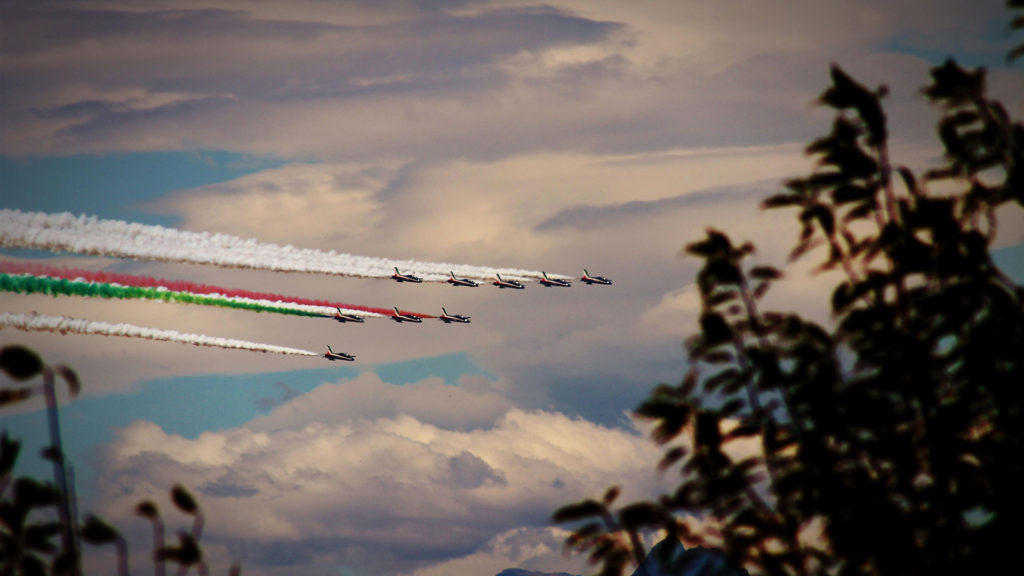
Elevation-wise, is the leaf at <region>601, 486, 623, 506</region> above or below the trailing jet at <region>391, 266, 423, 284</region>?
below

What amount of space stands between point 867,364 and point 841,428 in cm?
164

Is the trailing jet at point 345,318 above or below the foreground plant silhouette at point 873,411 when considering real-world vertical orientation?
above

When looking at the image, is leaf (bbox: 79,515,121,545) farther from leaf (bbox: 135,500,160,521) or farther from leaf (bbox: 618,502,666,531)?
leaf (bbox: 618,502,666,531)

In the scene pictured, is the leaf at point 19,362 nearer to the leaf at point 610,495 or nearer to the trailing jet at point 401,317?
the leaf at point 610,495

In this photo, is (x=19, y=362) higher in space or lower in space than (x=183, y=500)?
higher

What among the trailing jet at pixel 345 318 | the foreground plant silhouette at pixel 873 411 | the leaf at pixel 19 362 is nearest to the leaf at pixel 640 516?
the foreground plant silhouette at pixel 873 411

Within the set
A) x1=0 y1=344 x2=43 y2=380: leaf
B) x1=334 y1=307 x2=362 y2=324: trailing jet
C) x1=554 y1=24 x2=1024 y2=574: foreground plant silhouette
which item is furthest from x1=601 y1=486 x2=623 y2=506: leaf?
x1=334 y1=307 x2=362 y2=324: trailing jet

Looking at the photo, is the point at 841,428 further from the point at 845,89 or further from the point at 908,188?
the point at 845,89

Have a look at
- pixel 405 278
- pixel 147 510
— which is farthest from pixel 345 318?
pixel 147 510

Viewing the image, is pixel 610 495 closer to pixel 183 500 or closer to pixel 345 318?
pixel 183 500

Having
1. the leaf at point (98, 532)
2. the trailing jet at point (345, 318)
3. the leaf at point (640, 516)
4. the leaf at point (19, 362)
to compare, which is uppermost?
the trailing jet at point (345, 318)

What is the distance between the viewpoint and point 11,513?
18297mm

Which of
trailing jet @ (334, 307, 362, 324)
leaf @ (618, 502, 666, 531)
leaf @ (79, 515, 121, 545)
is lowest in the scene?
leaf @ (618, 502, 666, 531)

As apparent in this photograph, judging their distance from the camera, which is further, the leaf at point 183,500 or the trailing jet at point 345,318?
the trailing jet at point 345,318
